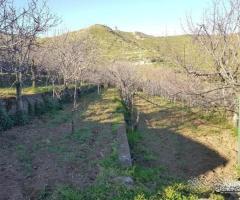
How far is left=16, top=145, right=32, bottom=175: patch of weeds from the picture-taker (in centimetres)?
1110

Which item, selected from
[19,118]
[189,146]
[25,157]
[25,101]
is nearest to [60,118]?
[25,101]

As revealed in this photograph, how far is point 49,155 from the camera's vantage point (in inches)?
498

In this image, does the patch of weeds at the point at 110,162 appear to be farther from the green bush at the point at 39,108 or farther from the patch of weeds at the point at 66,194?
the green bush at the point at 39,108

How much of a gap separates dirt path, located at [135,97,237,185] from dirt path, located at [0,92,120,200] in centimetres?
265

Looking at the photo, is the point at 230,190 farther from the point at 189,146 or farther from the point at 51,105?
the point at 51,105

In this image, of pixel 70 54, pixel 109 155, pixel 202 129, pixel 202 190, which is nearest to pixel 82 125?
pixel 70 54

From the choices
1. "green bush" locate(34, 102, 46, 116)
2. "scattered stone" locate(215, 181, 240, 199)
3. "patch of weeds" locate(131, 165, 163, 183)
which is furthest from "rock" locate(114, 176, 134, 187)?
"green bush" locate(34, 102, 46, 116)

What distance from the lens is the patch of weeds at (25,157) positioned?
11.1 m

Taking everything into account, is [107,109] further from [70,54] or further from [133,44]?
[133,44]

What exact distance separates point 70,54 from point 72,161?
780 centimetres

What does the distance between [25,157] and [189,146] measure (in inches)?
402

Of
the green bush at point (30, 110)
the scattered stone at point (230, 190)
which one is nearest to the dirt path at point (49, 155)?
the green bush at point (30, 110)

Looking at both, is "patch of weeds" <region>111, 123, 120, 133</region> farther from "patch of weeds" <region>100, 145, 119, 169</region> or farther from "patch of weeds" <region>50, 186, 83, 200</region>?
"patch of weeds" <region>50, 186, 83, 200</region>

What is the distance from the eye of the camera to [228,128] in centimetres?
2458
